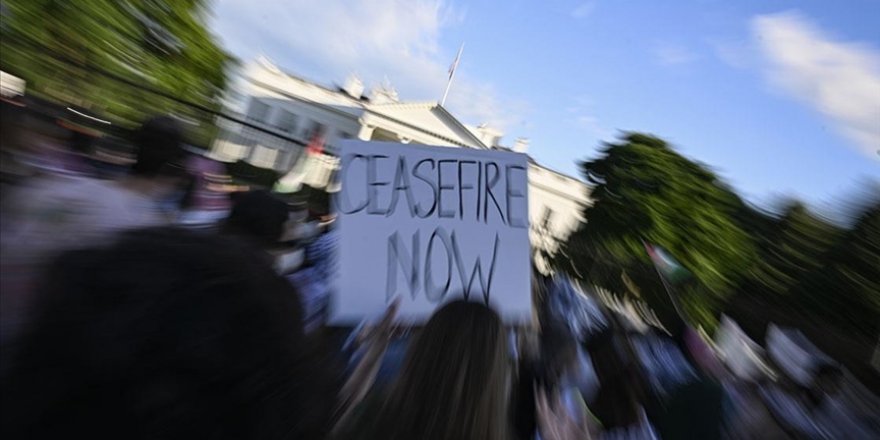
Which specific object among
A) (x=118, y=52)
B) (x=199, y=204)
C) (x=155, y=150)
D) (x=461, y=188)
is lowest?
(x=199, y=204)

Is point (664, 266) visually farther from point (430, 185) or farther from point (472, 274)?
point (430, 185)

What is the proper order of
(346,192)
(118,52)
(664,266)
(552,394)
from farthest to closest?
(118,52), (664,266), (346,192), (552,394)

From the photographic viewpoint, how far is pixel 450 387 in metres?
1.38

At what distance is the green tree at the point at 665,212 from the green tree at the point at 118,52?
23.9 ft

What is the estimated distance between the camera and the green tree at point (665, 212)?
10.2 m

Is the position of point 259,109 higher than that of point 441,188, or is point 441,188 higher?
point 259,109

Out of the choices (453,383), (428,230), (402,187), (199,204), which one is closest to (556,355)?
(428,230)

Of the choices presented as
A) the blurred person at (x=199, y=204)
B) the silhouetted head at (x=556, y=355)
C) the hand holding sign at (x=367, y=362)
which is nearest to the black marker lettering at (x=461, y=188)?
the hand holding sign at (x=367, y=362)

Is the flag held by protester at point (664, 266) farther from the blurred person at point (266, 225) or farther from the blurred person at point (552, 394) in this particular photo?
the blurred person at point (266, 225)

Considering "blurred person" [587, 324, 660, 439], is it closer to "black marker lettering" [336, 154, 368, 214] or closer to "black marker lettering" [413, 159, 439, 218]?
"black marker lettering" [413, 159, 439, 218]

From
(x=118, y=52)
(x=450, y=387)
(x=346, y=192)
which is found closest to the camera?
(x=450, y=387)

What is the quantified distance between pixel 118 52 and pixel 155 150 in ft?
33.1

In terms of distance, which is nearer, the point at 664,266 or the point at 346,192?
the point at 346,192

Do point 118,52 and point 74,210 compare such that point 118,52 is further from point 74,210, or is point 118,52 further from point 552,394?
point 552,394
